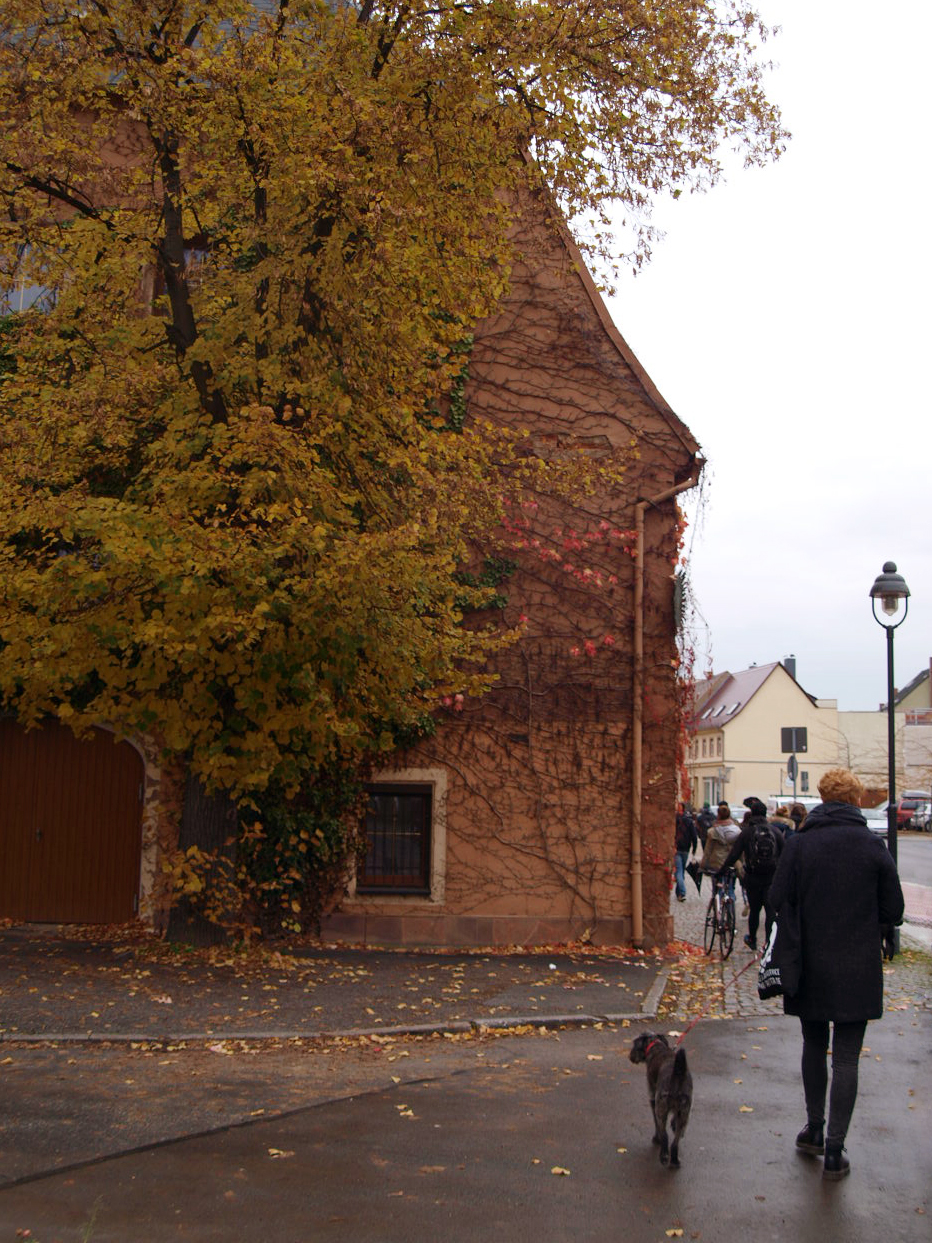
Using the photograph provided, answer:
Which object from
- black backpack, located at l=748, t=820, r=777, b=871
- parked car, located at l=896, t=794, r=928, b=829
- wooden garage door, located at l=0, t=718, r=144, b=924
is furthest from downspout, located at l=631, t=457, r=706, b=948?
parked car, located at l=896, t=794, r=928, b=829

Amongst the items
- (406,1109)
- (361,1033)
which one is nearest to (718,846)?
(361,1033)

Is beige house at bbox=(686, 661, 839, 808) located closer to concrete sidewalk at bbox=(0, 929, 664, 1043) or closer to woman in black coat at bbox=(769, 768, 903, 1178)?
concrete sidewalk at bbox=(0, 929, 664, 1043)

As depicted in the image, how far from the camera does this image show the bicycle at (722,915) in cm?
1388

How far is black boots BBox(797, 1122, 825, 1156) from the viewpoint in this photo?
6055 mm

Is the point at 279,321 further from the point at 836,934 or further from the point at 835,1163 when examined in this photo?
the point at 835,1163

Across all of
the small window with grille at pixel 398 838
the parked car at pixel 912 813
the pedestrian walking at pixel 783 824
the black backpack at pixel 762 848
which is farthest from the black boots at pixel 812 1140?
the parked car at pixel 912 813

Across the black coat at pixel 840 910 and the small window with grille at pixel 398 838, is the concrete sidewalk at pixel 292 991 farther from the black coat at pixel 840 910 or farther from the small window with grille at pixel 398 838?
the black coat at pixel 840 910

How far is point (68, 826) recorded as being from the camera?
14.3 meters

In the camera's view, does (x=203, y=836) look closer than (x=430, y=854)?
Yes

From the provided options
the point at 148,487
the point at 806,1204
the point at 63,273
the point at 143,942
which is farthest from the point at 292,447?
the point at 806,1204

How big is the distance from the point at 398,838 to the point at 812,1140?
8.50 m

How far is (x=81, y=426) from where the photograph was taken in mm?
10836

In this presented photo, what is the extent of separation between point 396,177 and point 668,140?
9.05 ft

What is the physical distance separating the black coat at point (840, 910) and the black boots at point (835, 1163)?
569 millimetres
